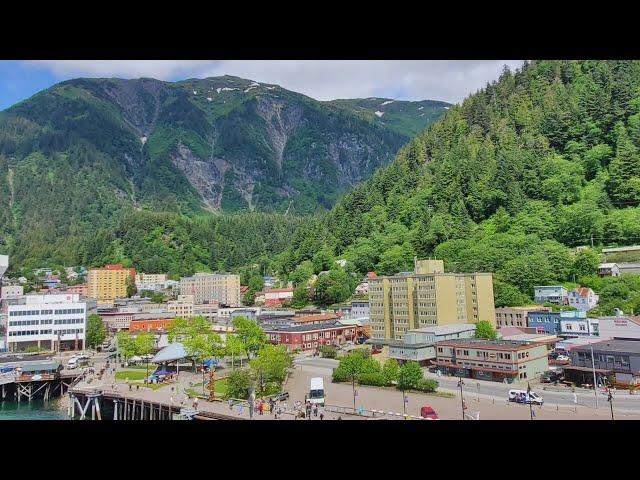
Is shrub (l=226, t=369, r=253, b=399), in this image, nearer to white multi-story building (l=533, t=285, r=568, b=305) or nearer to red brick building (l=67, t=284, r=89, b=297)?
white multi-story building (l=533, t=285, r=568, b=305)

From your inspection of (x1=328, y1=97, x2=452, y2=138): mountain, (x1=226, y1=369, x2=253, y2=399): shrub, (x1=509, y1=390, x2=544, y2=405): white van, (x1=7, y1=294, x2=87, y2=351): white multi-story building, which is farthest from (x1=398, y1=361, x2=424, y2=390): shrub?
(x1=328, y1=97, x2=452, y2=138): mountain

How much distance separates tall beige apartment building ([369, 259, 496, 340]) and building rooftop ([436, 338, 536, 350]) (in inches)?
117

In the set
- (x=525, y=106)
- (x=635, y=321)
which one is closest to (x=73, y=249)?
(x=525, y=106)

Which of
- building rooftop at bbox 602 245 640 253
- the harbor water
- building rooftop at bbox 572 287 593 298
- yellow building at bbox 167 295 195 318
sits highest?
building rooftop at bbox 602 245 640 253

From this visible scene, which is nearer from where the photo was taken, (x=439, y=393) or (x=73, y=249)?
(x=439, y=393)

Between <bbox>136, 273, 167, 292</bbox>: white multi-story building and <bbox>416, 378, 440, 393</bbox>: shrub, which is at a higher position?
<bbox>136, 273, 167, 292</bbox>: white multi-story building

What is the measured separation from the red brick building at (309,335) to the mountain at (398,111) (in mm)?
114108

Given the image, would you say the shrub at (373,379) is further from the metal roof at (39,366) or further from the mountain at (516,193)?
the metal roof at (39,366)

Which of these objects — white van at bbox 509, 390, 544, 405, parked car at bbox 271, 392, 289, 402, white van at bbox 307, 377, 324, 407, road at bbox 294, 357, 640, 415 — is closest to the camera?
road at bbox 294, 357, 640, 415

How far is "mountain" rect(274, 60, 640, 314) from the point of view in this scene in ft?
71.1
